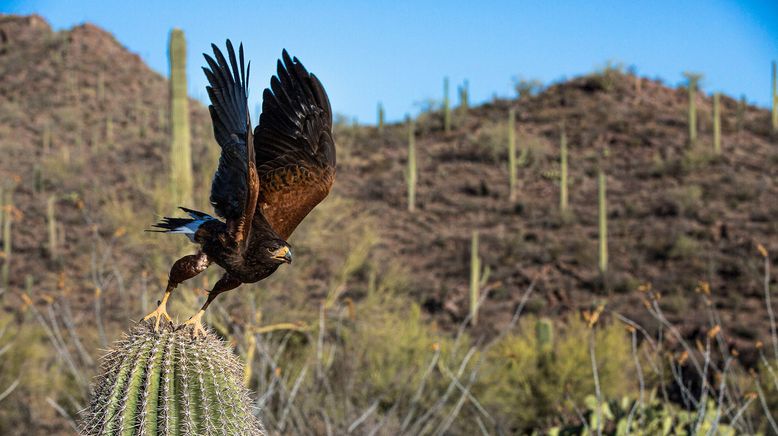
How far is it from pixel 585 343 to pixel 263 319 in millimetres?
5335

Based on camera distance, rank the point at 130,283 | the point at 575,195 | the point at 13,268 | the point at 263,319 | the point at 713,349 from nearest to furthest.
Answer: the point at 263,319, the point at 130,283, the point at 713,349, the point at 13,268, the point at 575,195

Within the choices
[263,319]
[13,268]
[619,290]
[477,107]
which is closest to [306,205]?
[263,319]

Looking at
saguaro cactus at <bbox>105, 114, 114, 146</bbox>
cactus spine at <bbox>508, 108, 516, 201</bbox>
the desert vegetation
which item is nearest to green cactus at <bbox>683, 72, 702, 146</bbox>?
the desert vegetation

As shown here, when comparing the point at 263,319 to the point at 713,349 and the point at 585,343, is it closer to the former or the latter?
the point at 585,343

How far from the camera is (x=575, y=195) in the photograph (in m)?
38.4

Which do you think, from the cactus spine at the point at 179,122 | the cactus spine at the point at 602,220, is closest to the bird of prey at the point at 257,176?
the cactus spine at the point at 179,122

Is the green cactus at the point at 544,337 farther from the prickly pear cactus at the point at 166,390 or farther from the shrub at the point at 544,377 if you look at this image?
the prickly pear cactus at the point at 166,390

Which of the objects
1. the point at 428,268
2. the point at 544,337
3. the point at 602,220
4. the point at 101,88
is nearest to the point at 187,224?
the point at 544,337

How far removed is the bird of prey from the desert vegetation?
0.32m

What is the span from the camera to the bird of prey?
2549 mm

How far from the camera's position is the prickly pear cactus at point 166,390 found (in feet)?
8.62

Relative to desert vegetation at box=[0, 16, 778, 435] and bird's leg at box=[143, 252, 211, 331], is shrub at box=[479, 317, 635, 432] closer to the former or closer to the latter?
desert vegetation at box=[0, 16, 778, 435]

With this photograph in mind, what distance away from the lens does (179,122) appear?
42.5ft

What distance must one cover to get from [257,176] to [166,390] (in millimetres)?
648
